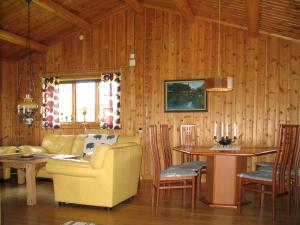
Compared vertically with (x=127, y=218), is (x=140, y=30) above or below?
above

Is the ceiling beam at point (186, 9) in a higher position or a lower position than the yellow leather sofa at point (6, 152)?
higher

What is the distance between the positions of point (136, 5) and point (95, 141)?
9.35 ft

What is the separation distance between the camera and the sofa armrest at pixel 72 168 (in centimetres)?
378

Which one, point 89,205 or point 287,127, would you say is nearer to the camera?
point 287,127

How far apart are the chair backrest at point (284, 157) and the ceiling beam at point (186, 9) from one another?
271cm

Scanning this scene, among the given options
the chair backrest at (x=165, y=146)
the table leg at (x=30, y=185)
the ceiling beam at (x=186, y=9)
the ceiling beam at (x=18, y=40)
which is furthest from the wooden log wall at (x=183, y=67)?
the table leg at (x=30, y=185)

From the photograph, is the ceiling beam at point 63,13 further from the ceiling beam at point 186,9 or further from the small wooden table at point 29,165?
the small wooden table at point 29,165

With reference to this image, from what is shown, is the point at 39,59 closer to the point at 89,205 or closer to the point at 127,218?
the point at 89,205

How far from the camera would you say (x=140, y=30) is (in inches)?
252

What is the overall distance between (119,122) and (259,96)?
289 cm

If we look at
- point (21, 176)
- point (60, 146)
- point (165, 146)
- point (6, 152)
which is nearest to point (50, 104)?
point (60, 146)

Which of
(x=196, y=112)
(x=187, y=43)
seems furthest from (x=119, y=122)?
(x=187, y=43)

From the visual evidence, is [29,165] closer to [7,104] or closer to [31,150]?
[31,150]

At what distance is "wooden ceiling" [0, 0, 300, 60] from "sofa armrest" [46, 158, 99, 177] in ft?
9.46
